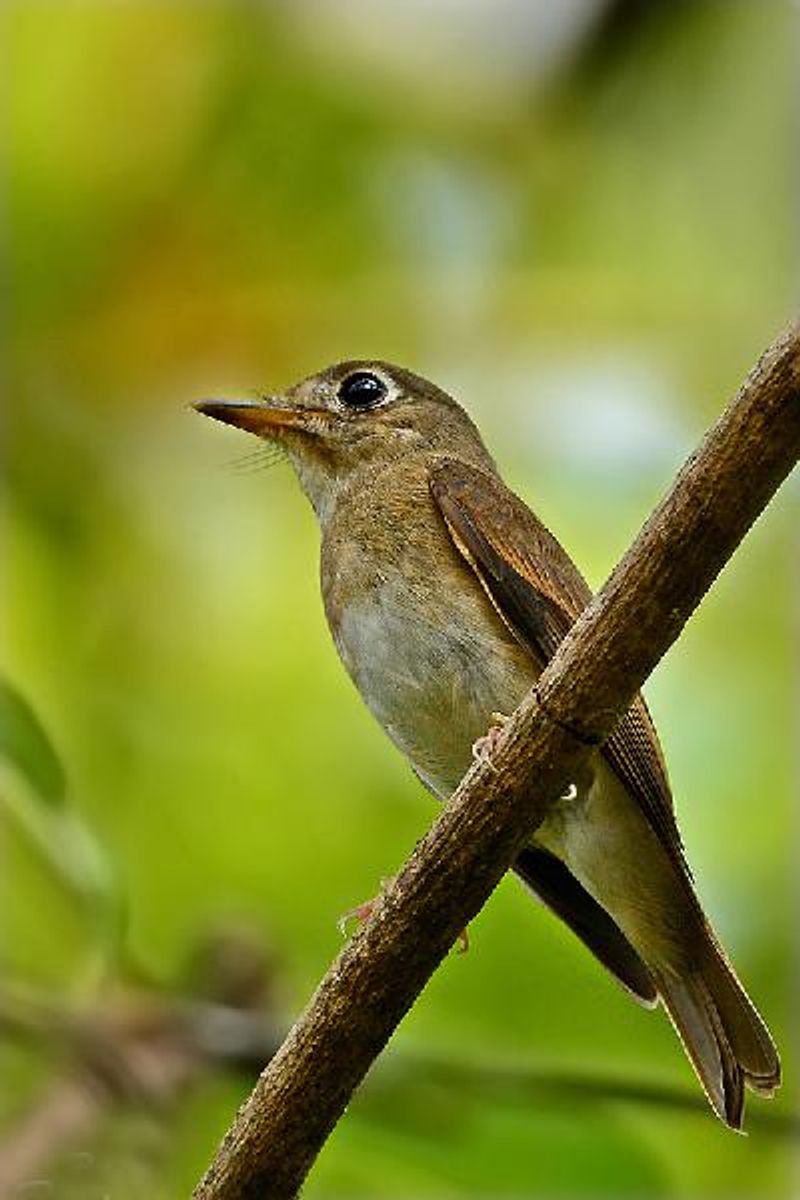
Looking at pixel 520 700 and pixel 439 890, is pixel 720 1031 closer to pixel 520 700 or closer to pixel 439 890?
pixel 520 700

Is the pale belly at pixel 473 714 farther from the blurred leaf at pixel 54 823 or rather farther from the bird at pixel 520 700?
the blurred leaf at pixel 54 823

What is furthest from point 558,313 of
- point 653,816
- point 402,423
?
point 653,816

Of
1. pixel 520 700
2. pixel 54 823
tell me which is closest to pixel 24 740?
pixel 54 823

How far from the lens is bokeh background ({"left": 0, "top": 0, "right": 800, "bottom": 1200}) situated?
504 cm

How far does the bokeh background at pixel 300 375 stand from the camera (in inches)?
199

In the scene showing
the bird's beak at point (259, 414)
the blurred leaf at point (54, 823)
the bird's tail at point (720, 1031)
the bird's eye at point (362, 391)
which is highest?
the bird's eye at point (362, 391)

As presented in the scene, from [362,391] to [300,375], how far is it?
86cm

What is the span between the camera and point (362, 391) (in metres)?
5.03


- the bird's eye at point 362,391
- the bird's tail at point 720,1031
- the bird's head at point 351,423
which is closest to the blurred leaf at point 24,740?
the bird's head at point 351,423

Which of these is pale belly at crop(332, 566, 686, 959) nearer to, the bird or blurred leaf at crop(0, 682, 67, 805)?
the bird

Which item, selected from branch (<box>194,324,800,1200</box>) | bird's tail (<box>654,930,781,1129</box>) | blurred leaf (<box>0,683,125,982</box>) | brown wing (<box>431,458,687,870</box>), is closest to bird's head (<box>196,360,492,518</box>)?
brown wing (<box>431,458,687,870</box>)

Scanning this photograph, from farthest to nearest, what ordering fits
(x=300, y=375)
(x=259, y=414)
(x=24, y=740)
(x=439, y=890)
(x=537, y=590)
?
1. (x=300, y=375)
2. (x=259, y=414)
3. (x=537, y=590)
4. (x=24, y=740)
5. (x=439, y=890)

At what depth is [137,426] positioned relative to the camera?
5.87 m

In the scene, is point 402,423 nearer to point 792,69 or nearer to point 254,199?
point 254,199
